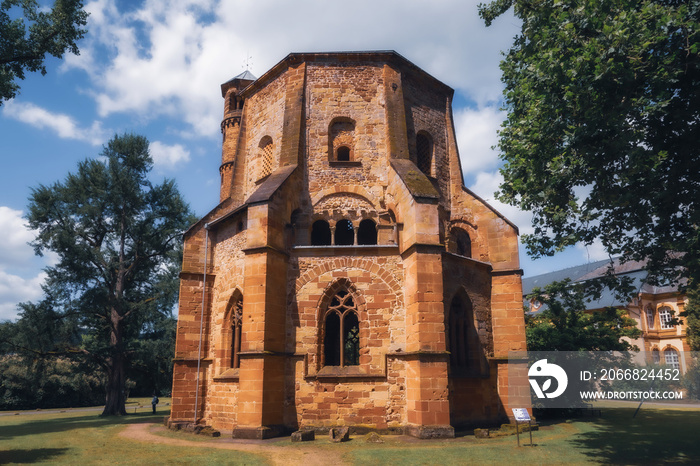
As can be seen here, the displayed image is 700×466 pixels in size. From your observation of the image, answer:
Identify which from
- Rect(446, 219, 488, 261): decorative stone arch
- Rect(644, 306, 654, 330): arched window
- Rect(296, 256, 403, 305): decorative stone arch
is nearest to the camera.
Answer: Rect(296, 256, 403, 305): decorative stone arch

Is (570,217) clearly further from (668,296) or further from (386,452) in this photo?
(668,296)

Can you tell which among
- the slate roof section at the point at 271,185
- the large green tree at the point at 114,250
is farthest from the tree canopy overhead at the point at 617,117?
the large green tree at the point at 114,250

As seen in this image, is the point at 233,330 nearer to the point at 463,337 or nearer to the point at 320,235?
the point at 320,235

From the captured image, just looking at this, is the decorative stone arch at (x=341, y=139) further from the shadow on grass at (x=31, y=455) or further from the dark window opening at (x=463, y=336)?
the shadow on grass at (x=31, y=455)

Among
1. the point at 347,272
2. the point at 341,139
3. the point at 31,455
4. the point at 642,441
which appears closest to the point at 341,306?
the point at 347,272

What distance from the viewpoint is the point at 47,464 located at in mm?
10164

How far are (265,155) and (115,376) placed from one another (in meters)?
15.0

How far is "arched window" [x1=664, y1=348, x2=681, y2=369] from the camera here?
1505 inches

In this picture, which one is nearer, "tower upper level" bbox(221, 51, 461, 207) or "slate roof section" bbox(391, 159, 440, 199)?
"slate roof section" bbox(391, 159, 440, 199)

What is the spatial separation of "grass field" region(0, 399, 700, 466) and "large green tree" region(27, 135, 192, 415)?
10109 mm

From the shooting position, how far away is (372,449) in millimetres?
11203

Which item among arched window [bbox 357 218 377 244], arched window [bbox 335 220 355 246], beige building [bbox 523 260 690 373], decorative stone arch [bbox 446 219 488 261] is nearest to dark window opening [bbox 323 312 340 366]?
arched window [bbox 335 220 355 246]

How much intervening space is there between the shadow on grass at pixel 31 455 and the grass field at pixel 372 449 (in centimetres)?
2

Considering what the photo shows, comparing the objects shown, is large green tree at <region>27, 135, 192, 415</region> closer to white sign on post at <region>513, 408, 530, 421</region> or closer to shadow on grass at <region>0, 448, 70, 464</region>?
shadow on grass at <region>0, 448, 70, 464</region>
